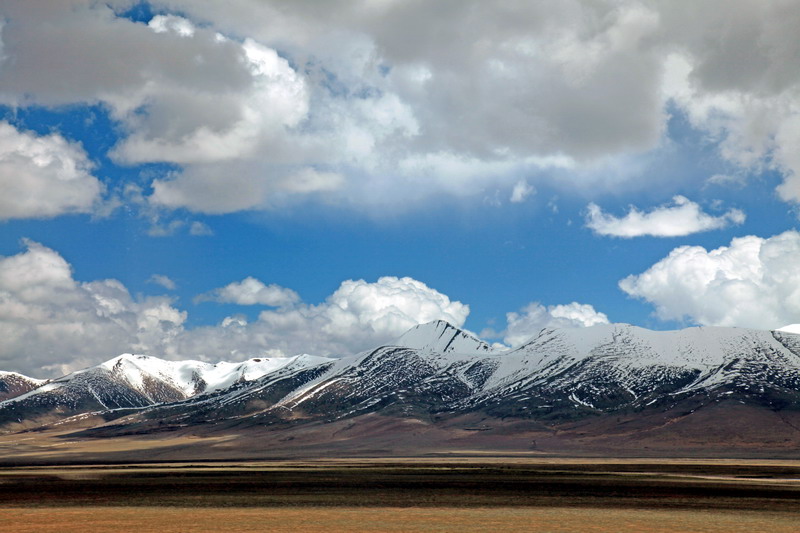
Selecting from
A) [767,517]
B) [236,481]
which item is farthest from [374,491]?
[767,517]

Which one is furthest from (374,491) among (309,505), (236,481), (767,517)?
(767,517)

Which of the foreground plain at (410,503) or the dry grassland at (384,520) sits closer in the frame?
the dry grassland at (384,520)

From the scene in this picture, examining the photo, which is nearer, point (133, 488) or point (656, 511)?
point (656, 511)

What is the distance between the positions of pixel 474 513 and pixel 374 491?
965 inches

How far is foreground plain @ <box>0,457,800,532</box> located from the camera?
56281 mm

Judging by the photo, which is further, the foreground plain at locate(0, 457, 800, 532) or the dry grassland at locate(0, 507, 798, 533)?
the foreground plain at locate(0, 457, 800, 532)

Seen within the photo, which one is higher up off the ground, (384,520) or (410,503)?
(384,520)

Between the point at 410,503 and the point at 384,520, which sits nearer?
the point at 384,520

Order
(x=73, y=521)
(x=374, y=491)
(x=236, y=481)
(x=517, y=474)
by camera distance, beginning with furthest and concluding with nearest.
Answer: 1. (x=517, y=474)
2. (x=236, y=481)
3. (x=374, y=491)
4. (x=73, y=521)

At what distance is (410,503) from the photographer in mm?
72125

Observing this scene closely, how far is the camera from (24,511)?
67.7 m

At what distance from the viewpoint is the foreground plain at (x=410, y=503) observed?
2216 inches

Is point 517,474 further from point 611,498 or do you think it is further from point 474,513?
point 474,513

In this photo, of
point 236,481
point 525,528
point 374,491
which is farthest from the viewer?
point 236,481
